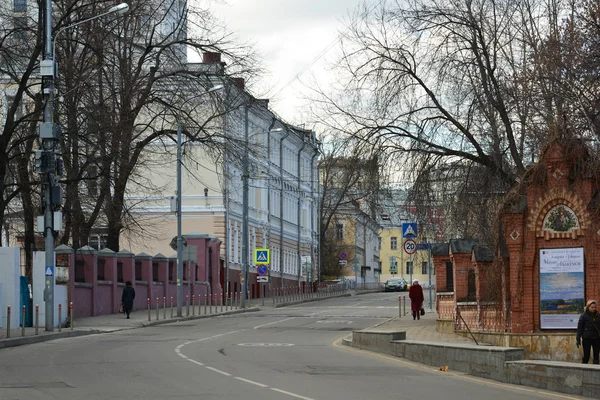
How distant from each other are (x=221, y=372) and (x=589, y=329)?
22.6 ft

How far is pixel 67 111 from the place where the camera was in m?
38.2

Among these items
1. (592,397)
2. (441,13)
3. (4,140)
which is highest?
Result: (441,13)

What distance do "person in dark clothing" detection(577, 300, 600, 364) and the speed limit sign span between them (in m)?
20.9

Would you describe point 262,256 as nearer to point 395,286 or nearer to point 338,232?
point 395,286

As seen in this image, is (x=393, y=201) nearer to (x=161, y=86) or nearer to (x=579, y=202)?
(x=579, y=202)

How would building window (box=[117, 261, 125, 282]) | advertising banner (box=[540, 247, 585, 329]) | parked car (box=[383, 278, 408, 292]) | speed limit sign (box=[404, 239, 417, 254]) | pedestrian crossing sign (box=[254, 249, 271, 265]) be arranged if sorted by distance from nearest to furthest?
1. advertising banner (box=[540, 247, 585, 329])
2. speed limit sign (box=[404, 239, 417, 254])
3. building window (box=[117, 261, 125, 282])
4. pedestrian crossing sign (box=[254, 249, 271, 265])
5. parked car (box=[383, 278, 408, 292])

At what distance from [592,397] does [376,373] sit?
4.38 meters

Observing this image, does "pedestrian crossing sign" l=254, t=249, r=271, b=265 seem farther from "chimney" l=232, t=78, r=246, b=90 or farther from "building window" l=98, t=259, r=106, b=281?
"chimney" l=232, t=78, r=246, b=90

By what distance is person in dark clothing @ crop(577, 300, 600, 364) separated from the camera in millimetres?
20969

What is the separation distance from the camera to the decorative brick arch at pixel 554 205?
23.4 metres

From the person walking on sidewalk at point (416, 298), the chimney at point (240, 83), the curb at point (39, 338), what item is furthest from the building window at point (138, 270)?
the curb at point (39, 338)

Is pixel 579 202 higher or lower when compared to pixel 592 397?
higher

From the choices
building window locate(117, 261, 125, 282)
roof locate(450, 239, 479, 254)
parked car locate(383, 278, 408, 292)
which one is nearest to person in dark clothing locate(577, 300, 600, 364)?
roof locate(450, 239, 479, 254)

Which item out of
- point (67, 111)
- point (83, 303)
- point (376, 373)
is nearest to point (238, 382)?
point (376, 373)
